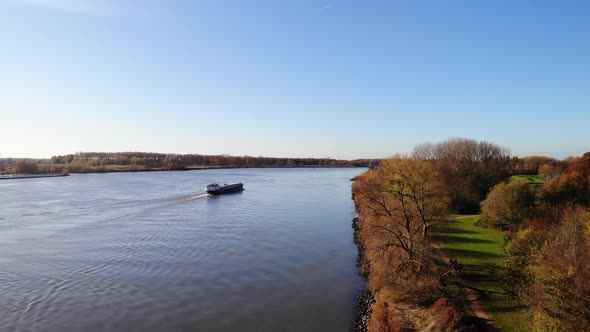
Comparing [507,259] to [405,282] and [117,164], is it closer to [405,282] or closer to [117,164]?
[405,282]

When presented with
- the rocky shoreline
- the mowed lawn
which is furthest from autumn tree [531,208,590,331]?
the rocky shoreline

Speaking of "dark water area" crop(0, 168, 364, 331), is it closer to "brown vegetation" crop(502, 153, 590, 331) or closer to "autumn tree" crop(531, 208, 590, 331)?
"brown vegetation" crop(502, 153, 590, 331)

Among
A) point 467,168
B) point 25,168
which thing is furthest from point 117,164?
point 467,168

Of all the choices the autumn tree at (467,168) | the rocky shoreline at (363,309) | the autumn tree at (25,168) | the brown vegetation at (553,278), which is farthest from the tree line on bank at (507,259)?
the autumn tree at (25,168)

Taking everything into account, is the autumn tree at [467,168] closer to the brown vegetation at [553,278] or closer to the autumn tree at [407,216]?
the autumn tree at [407,216]

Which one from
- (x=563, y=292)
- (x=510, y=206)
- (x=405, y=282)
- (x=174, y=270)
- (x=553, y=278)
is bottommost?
(x=174, y=270)

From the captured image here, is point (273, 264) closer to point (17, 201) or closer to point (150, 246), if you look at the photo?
point (150, 246)

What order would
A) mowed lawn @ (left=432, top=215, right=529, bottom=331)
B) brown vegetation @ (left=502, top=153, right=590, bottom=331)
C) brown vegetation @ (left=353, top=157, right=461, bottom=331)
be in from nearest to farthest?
brown vegetation @ (left=502, top=153, right=590, bottom=331), mowed lawn @ (left=432, top=215, right=529, bottom=331), brown vegetation @ (left=353, top=157, right=461, bottom=331)
